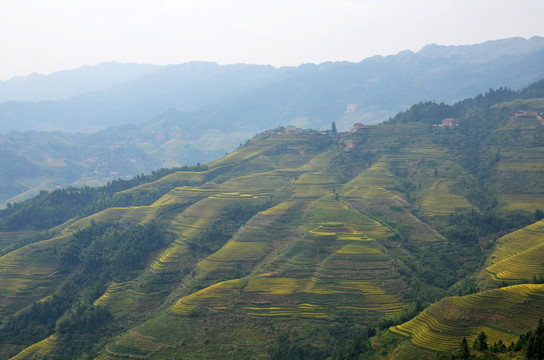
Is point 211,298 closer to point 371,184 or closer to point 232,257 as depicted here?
point 232,257

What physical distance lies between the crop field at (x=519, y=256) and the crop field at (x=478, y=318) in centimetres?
642

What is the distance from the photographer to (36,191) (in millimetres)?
126688

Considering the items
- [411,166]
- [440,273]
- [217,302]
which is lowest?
[440,273]

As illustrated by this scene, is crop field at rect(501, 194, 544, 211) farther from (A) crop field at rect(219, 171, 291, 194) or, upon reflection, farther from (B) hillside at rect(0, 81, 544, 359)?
(A) crop field at rect(219, 171, 291, 194)

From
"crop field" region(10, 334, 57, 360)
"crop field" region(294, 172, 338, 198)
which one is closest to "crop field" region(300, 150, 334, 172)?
"crop field" region(294, 172, 338, 198)

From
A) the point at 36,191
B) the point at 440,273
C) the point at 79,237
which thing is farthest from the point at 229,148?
the point at 440,273

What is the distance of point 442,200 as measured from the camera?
59281 mm

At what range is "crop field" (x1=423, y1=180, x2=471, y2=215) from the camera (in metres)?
56.6

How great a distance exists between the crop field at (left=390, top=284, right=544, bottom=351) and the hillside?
0.34ft

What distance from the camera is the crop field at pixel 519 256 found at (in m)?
36.2

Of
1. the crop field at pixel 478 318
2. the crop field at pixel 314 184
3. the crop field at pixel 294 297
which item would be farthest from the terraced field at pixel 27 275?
the crop field at pixel 478 318

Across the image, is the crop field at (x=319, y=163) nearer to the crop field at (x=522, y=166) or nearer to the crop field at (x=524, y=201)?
the crop field at (x=522, y=166)

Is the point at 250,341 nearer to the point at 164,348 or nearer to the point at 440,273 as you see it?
the point at 164,348

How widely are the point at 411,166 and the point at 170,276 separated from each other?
46019mm
